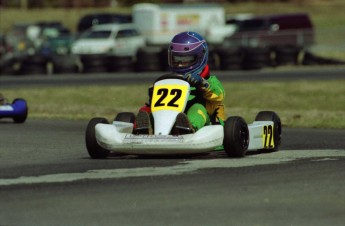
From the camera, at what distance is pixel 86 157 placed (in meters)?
10.3

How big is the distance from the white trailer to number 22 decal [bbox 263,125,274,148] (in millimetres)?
37784

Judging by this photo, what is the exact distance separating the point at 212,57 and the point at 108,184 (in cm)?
2567

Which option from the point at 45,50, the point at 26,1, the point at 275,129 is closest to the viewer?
the point at 275,129

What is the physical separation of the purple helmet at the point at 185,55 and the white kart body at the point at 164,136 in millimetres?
537

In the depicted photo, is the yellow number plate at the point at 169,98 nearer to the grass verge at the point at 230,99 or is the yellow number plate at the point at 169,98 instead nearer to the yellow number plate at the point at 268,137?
the yellow number plate at the point at 268,137

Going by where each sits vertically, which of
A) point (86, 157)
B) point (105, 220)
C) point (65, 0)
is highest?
point (105, 220)

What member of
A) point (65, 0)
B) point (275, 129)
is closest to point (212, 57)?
point (275, 129)

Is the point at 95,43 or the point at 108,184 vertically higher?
the point at 108,184

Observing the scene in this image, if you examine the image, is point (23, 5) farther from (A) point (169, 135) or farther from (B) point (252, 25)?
(A) point (169, 135)

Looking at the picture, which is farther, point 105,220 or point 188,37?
point 188,37

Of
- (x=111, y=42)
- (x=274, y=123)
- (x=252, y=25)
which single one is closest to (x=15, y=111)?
(x=274, y=123)

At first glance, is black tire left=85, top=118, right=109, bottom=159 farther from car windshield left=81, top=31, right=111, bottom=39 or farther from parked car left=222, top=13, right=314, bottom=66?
car windshield left=81, top=31, right=111, bottom=39

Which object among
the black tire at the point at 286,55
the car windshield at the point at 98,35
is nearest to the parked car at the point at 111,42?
the car windshield at the point at 98,35

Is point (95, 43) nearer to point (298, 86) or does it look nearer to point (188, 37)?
point (298, 86)
